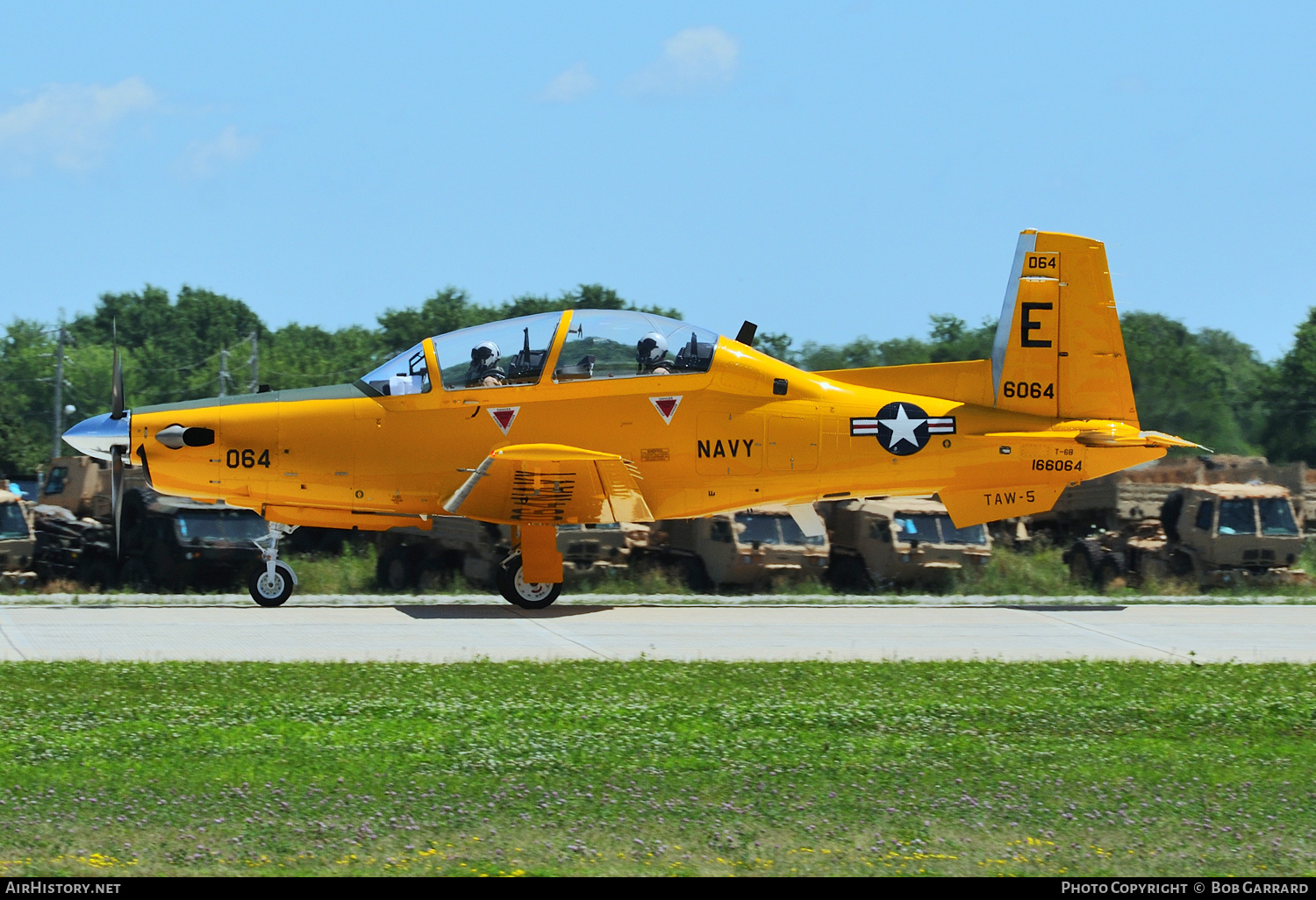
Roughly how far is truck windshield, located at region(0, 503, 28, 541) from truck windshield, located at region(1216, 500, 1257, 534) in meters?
18.1

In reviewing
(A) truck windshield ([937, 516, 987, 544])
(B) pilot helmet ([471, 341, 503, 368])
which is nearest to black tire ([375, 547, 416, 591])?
(B) pilot helmet ([471, 341, 503, 368])

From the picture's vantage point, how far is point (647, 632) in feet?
44.0

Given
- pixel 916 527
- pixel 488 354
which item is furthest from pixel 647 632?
pixel 916 527

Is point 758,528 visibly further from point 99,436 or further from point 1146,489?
point 99,436

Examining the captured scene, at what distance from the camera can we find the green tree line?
29.6 m

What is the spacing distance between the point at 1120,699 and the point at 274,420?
368 inches

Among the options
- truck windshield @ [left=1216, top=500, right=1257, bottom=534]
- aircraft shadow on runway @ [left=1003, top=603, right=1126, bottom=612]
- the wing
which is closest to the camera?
the wing

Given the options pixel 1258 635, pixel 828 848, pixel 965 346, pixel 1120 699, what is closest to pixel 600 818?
pixel 828 848

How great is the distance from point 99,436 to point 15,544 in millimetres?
6552

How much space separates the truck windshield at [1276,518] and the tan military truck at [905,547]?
422 cm

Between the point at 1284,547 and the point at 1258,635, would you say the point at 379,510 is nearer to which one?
the point at 1258,635

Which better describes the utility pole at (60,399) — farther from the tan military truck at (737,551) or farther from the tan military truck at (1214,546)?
the tan military truck at (1214,546)

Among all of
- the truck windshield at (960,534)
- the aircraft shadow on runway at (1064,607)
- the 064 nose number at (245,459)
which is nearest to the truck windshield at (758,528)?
the truck windshield at (960,534)

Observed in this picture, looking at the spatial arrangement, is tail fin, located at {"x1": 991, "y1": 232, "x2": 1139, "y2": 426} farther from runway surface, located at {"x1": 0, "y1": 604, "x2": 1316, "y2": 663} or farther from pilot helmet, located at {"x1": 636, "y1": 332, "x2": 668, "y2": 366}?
pilot helmet, located at {"x1": 636, "y1": 332, "x2": 668, "y2": 366}
